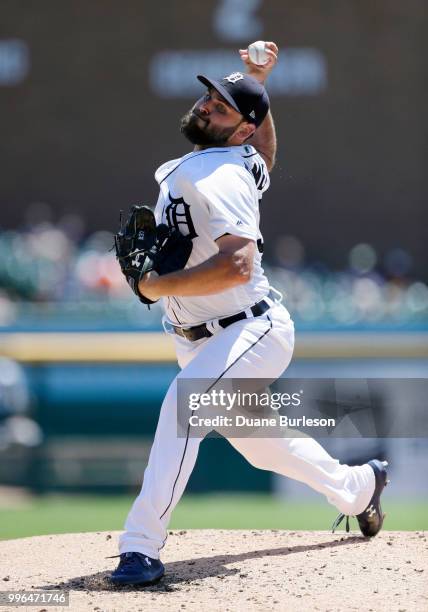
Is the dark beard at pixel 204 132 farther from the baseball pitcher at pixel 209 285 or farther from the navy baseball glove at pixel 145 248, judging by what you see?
the navy baseball glove at pixel 145 248

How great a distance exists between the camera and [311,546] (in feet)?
11.3

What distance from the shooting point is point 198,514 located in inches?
200

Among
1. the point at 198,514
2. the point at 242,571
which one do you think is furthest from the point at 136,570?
the point at 198,514

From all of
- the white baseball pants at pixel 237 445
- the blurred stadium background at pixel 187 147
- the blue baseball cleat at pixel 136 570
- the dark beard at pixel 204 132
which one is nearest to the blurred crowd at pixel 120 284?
the blurred stadium background at pixel 187 147

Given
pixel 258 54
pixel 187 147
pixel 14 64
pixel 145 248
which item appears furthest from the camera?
pixel 187 147

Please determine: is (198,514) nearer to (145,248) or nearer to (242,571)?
(242,571)

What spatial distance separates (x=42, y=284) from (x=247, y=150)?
16.6 feet

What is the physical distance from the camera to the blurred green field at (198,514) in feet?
15.4

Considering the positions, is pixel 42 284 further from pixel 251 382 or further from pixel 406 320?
pixel 251 382

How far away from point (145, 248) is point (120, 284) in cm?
482

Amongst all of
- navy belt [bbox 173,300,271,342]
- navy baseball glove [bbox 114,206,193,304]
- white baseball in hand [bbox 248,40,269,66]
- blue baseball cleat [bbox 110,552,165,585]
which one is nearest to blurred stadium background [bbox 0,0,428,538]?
white baseball in hand [bbox 248,40,269,66]

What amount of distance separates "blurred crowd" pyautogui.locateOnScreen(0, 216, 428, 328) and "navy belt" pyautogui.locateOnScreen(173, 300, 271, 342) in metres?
2.71

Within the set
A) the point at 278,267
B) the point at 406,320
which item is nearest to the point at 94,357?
the point at 406,320

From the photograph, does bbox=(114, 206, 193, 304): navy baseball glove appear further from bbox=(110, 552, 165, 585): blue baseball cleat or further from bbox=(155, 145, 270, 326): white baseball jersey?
bbox=(110, 552, 165, 585): blue baseball cleat
